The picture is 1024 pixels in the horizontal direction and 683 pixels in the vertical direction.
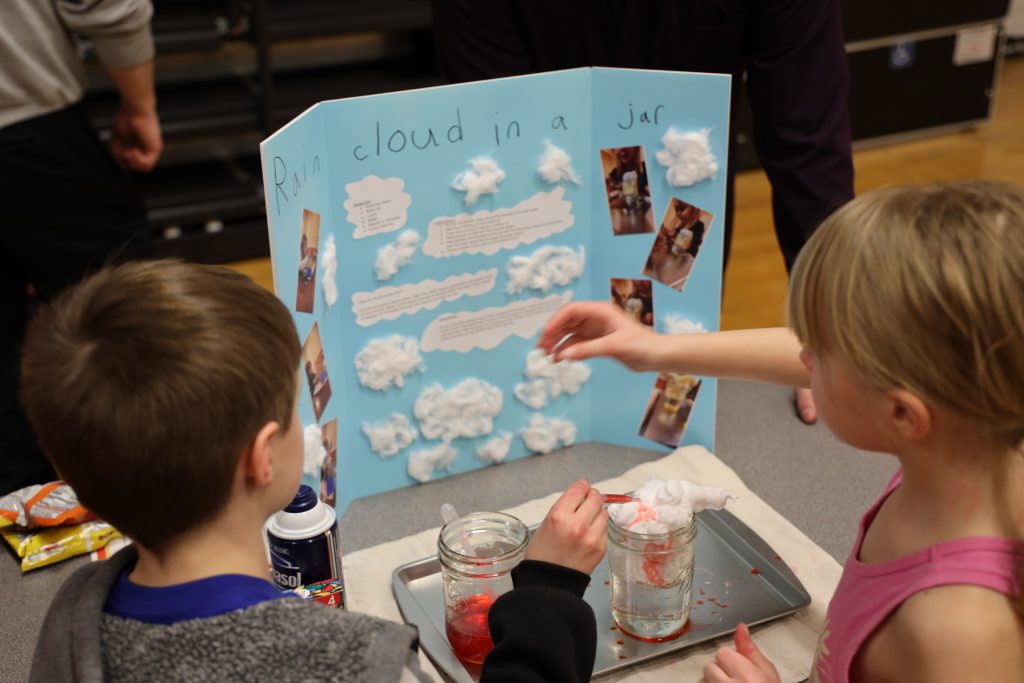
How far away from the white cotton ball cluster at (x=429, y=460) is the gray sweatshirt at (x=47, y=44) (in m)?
0.81

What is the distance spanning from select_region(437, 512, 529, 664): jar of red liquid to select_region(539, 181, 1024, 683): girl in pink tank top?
0.22 metres

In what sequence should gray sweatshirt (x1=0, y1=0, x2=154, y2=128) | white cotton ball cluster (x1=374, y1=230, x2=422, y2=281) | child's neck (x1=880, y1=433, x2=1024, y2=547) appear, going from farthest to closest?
gray sweatshirt (x1=0, y1=0, x2=154, y2=128)
white cotton ball cluster (x1=374, y1=230, x2=422, y2=281)
child's neck (x1=880, y1=433, x2=1024, y2=547)

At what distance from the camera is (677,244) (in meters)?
1.29

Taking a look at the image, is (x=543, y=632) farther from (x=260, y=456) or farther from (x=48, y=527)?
(x=48, y=527)

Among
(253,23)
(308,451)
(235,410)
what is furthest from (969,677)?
(253,23)

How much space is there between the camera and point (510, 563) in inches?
38.2

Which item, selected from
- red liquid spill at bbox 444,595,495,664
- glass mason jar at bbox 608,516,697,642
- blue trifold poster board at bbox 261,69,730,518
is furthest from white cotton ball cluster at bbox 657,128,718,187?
red liquid spill at bbox 444,595,495,664

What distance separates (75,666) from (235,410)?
0.19 meters

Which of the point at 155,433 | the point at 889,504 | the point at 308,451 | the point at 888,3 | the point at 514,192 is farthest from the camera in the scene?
the point at 888,3

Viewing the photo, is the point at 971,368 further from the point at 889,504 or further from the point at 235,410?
the point at 235,410

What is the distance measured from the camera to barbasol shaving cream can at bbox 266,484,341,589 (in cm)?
94

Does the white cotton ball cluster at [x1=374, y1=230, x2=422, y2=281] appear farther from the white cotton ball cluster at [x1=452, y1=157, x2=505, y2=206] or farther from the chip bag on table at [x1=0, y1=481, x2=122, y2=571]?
the chip bag on table at [x1=0, y1=481, x2=122, y2=571]

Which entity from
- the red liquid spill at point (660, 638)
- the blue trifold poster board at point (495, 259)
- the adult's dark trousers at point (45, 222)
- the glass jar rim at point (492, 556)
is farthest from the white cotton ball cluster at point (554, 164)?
the adult's dark trousers at point (45, 222)

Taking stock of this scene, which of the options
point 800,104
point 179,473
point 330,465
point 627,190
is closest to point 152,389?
point 179,473
